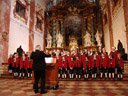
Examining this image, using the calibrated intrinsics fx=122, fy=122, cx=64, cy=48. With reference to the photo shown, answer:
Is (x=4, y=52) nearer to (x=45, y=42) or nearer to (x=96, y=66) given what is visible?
(x=96, y=66)

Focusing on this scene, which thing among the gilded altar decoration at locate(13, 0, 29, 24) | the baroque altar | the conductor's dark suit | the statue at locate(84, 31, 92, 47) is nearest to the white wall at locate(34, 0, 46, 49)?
the baroque altar

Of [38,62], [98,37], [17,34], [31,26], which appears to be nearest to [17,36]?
[17,34]

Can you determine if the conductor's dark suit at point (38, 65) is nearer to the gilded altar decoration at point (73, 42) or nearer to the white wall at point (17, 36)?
the white wall at point (17, 36)

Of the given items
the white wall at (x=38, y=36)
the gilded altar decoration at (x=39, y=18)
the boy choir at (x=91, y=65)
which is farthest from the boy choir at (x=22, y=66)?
the gilded altar decoration at (x=39, y=18)

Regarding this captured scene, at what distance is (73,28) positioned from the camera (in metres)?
16.9

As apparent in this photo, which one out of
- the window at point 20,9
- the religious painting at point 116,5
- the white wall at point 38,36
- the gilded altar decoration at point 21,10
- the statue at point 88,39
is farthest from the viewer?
the statue at point 88,39

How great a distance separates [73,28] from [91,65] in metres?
10.9

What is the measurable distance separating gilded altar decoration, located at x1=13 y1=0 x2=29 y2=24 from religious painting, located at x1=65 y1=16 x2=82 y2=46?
6074mm

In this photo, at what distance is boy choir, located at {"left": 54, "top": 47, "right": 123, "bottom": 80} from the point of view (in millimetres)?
6434

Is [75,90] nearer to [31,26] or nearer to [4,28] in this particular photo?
[4,28]

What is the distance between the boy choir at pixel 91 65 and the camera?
6.43 metres

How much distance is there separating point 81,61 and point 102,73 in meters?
1.29

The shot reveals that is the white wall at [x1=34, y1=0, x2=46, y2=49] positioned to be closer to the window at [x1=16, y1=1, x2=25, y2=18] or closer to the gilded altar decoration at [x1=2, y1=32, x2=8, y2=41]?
the window at [x1=16, y1=1, x2=25, y2=18]

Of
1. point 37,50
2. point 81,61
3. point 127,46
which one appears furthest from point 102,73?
point 37,50
